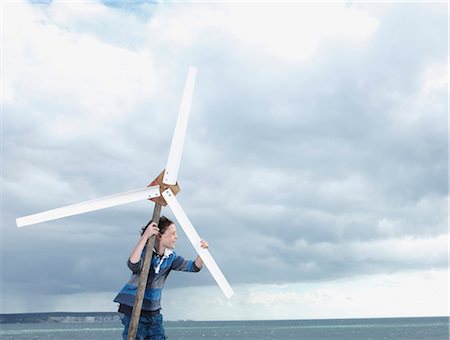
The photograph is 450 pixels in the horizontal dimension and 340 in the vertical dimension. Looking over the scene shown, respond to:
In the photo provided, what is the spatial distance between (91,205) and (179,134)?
1526 mm

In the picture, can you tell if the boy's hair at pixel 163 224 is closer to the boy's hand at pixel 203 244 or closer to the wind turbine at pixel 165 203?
the wind turbine at pixel 165 203

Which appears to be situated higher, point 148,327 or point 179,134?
point 179,134

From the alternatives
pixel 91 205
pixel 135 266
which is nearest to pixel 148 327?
pixel 135 266

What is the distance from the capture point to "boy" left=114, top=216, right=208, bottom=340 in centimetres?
843

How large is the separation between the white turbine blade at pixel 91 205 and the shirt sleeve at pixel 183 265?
2.99 feet

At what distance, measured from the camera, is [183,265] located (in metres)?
8.70

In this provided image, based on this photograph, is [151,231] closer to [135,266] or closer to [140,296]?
[135,266]

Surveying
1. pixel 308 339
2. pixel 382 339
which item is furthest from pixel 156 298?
pixel 308 339

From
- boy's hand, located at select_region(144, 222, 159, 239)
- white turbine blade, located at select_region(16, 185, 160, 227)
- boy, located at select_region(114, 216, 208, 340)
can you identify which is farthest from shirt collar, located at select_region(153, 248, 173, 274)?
white turbine blade, located at select_region(16, 185, 160, 227)

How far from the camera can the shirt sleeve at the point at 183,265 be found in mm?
8672

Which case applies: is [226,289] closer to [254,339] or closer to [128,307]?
[128,307]

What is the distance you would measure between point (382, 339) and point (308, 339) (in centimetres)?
1392

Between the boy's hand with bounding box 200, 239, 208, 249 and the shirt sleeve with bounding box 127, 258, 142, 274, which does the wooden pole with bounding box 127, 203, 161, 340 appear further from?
the boy's hand with bounding box 200, 239, 208, 249

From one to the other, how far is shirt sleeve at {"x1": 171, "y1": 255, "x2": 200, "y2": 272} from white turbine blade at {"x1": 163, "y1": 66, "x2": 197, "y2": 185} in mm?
1034
